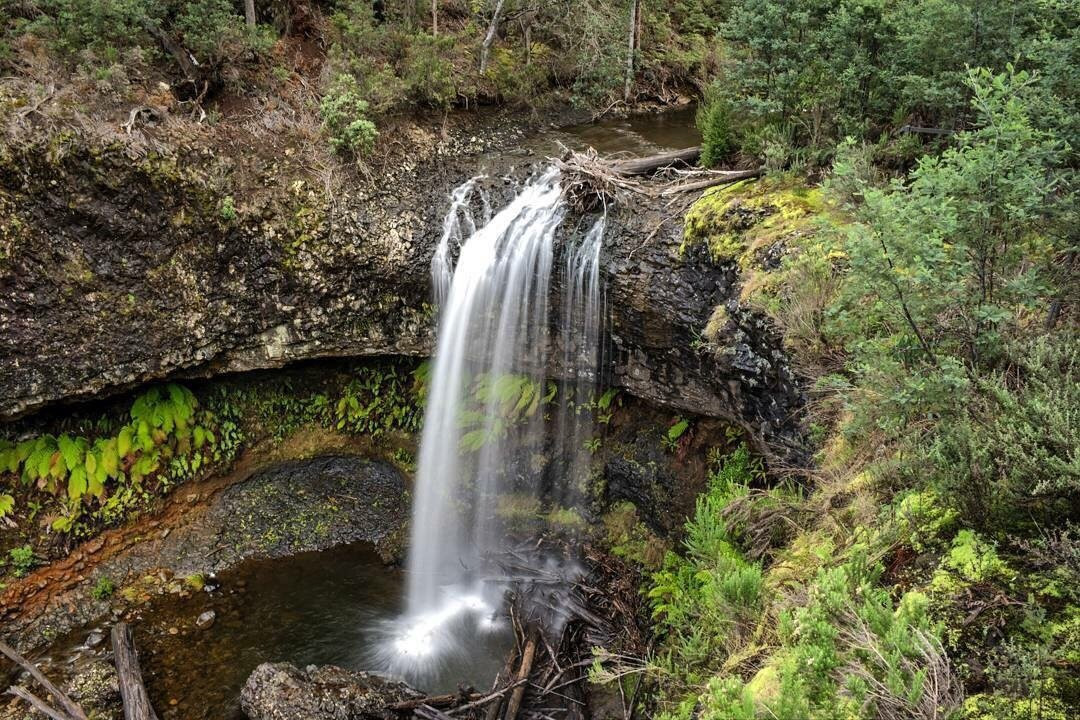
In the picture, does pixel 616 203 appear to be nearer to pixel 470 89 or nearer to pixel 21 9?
pixel 470 89

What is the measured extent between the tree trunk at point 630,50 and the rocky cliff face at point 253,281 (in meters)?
6.21

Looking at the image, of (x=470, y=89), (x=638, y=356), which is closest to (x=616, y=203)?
(x=638, y=356)

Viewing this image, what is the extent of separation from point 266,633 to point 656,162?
8.84 metres

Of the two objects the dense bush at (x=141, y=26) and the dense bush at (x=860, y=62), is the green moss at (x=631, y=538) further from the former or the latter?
the dense bush at (x=141, y=26)

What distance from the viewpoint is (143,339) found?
8.69 m

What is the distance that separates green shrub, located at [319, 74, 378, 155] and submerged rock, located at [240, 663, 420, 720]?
7.54m

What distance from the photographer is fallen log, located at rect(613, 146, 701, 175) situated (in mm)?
9352

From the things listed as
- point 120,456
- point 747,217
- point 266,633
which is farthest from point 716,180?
point 120,456

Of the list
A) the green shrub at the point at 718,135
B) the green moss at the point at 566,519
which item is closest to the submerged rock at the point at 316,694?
the green moss at the point at 566,519

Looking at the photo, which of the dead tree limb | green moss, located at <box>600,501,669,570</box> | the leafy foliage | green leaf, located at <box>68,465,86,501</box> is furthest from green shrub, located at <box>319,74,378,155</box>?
the dead tree limb

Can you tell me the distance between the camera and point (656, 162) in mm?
9406

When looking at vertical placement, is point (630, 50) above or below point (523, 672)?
above

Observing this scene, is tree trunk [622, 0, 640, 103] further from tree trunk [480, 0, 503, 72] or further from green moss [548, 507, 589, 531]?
green moss [548, 507, 589, 531]

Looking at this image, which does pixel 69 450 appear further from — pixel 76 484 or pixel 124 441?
pixel 124 441
